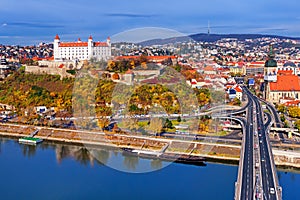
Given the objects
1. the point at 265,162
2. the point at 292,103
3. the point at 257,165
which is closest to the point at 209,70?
the point at 292,103

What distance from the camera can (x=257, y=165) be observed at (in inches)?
195

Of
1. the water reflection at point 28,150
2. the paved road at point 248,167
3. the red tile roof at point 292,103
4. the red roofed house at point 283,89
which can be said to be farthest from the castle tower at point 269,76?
the water reflection at point 28,150

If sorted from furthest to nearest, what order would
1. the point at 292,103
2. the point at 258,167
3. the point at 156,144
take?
the point at 292,103
the point at 156,144
the point at 258,167

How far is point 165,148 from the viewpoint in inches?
247

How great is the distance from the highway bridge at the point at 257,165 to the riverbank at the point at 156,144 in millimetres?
291

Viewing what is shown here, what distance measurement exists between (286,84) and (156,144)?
→ 18.6 ft

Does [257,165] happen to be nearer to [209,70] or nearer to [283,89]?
[283,89]

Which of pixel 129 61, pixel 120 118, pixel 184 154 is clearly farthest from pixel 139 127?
pixel 129 61

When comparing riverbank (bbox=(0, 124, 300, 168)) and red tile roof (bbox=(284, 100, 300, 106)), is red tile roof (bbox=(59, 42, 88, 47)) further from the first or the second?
red tile roof (bbox=(284, 100, 300, 106))

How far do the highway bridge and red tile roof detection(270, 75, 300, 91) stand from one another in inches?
115

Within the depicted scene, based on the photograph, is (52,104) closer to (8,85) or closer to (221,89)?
(8,85)

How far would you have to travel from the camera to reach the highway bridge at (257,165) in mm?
4121

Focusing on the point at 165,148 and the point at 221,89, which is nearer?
the point at 165,148

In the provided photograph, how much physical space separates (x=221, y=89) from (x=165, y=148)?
4.80m
